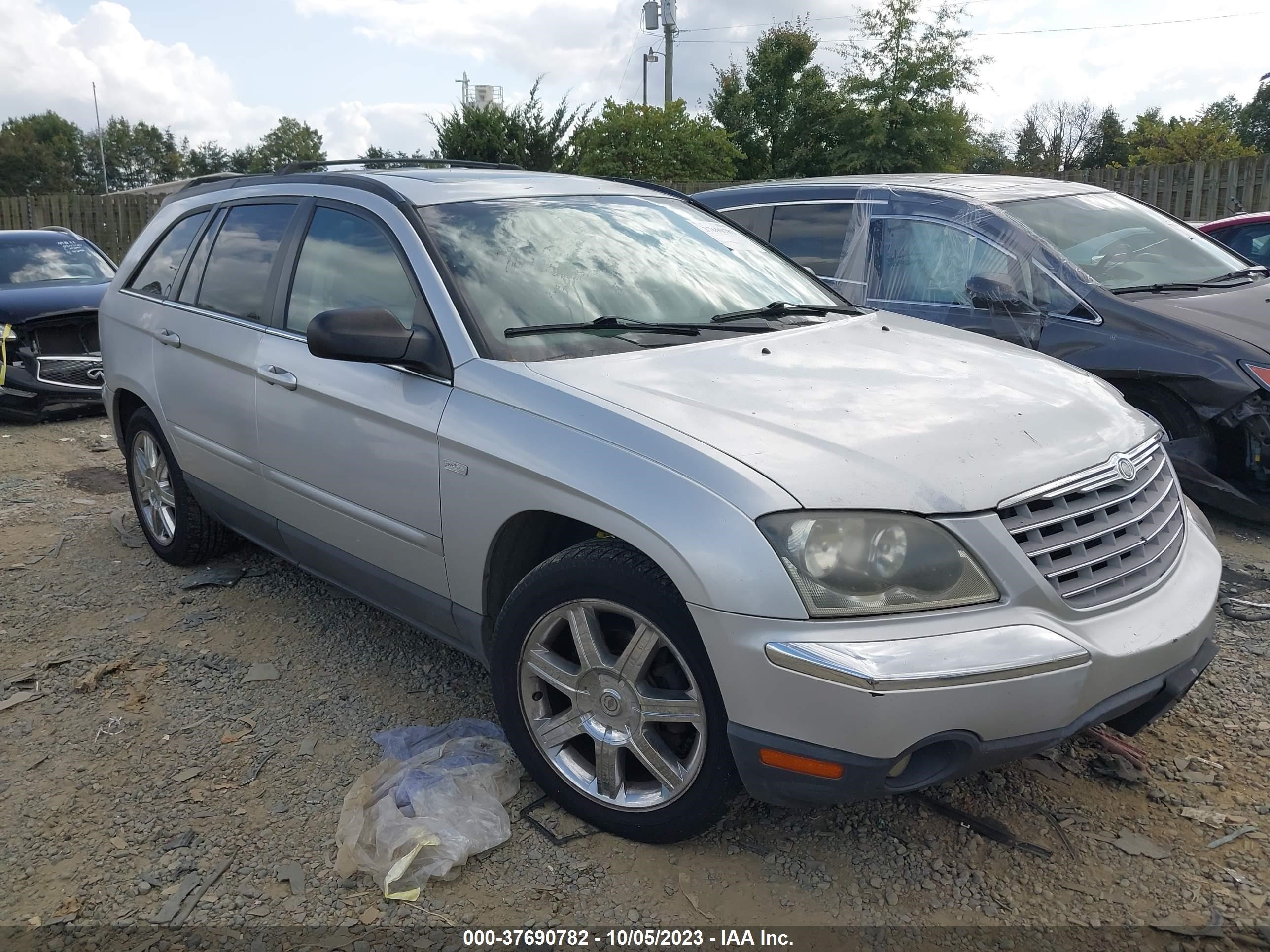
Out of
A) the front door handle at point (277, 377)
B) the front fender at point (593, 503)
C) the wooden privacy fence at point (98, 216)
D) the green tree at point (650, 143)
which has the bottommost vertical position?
the front fender at point (593, 503)

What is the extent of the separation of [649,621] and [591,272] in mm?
1363

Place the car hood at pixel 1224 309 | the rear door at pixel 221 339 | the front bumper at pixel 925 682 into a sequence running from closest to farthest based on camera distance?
1. the front bumper at pixel 925 682
2. the rear door at pixel 221 339
3. the car hood at pixel 1224 309

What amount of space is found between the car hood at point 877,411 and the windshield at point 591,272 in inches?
7.7

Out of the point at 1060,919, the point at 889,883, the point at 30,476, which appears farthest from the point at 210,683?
the point at 30,476

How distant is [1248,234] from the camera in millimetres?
7633

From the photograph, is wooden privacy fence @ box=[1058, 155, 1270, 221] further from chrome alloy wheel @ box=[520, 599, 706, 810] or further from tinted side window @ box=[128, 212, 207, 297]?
chrome alloy wheel @ box=[520, 599, 706, 810]

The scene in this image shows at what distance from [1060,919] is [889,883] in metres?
0.40

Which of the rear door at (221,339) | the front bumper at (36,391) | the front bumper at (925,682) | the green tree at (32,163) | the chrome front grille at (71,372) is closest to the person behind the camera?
the front bumper at (925,682)

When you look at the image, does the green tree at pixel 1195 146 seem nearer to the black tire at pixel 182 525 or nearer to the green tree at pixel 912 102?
the green tree at pixel 912 102

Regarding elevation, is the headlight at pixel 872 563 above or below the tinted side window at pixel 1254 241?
below

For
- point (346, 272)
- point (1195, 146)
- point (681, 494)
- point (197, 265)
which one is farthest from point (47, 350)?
point (1195, 146)

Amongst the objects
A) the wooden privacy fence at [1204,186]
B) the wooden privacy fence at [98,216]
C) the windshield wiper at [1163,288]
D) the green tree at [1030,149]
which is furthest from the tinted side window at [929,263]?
the green tree at [1030,149]

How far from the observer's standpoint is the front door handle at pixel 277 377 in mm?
3508

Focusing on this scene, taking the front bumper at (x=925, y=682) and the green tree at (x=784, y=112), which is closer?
the front bumper at (x=925, y=682)
